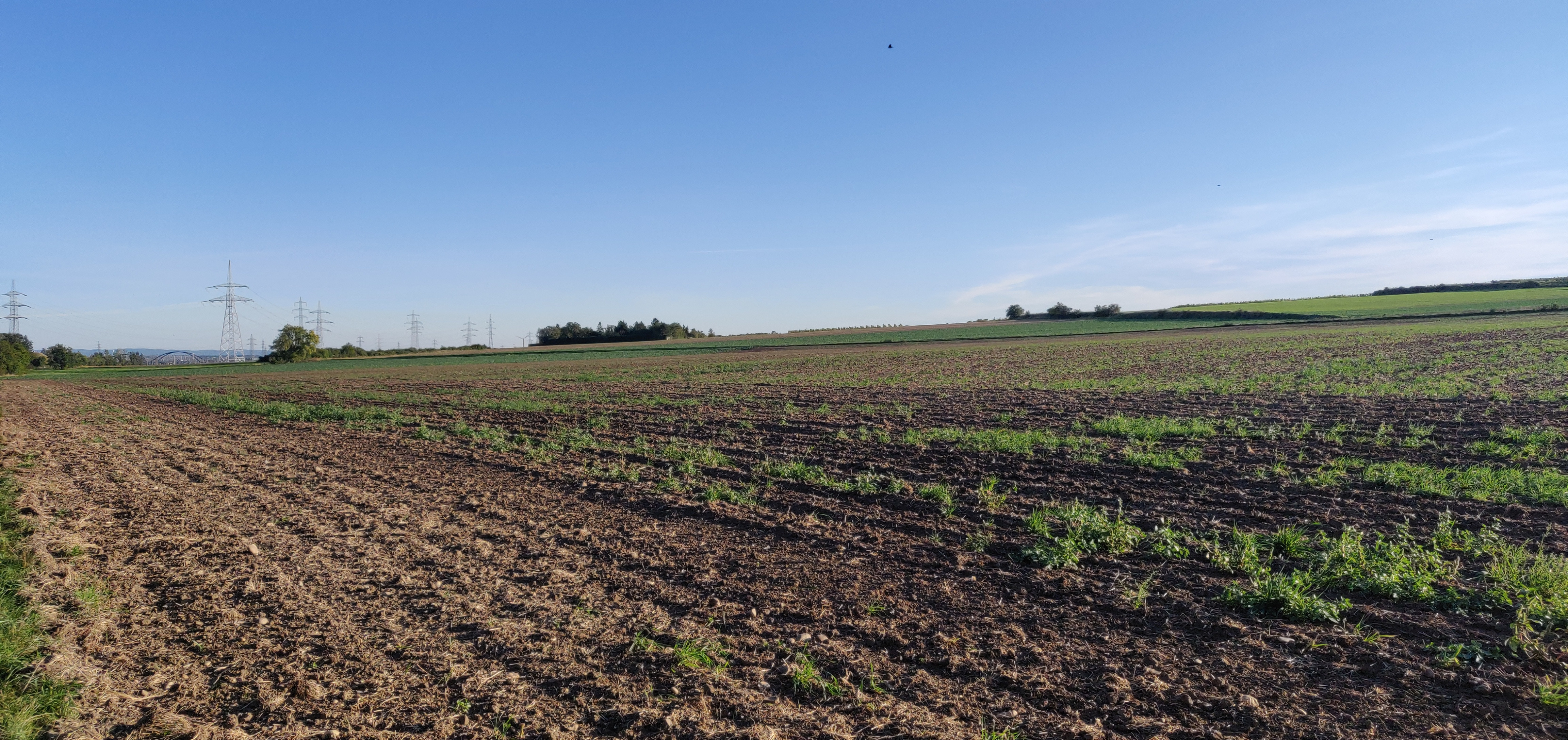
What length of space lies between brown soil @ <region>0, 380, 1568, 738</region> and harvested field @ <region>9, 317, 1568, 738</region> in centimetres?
3

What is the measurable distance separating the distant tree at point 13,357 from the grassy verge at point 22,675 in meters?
84.3

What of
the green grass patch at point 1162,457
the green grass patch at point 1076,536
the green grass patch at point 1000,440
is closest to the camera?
the green grass patch at point 1076,536

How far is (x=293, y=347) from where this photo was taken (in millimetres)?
95875

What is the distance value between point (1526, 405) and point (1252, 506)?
41.1 ft

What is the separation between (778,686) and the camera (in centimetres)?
469

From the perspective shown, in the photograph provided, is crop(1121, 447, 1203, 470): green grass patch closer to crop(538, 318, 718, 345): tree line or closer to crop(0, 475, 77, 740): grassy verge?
crop(0, 475, 77, 740): grassy verge

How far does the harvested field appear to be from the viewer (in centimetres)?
443

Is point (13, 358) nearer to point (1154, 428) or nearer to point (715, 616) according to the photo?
point (715, 616)

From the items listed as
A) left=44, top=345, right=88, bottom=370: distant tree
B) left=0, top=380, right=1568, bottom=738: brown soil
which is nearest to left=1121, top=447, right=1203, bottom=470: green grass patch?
left=0, top=380, right=1568, bottom=738: brown soil

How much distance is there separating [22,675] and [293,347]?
365 feet

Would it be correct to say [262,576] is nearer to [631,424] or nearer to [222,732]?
[222,732]

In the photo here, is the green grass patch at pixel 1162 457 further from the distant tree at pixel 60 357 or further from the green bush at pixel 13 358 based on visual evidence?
the distant tree at pixel 60 357

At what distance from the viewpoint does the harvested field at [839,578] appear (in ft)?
14.5

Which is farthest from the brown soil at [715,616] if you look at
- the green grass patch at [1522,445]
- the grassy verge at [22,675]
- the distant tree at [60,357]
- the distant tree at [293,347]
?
the distant tree at [60,357]
